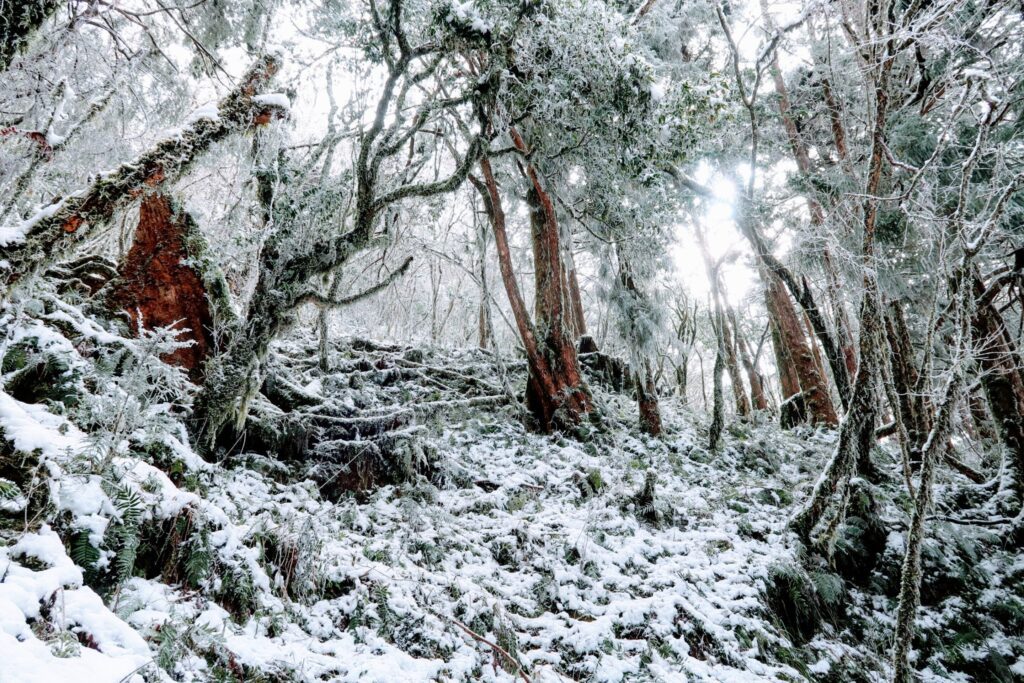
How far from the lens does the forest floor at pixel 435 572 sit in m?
2.30

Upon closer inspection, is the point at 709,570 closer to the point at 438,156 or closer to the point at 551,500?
the point at 551,500

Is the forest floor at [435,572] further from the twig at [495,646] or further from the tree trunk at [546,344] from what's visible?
the tree trunk at [546,344]

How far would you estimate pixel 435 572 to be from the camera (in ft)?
12.4

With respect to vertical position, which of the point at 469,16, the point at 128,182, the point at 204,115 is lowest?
the point at 128,182

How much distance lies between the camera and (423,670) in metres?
2.84

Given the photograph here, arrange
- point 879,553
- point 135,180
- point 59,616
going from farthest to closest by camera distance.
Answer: point 879,553 < point 135,180 < point 59,616

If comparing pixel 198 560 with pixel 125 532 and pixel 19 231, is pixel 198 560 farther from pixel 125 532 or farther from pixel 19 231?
pixel 19 231

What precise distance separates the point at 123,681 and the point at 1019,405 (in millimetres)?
7438

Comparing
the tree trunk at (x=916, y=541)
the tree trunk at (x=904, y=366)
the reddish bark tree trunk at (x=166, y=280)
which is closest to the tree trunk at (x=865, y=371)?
the tree trunk at (x=904, y=366)

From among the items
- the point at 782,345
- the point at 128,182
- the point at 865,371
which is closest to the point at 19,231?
the point at 128,182

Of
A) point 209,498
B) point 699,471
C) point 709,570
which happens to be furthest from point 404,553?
point 699,471

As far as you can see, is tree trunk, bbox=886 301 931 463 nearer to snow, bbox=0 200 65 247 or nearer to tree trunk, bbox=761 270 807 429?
tree trunk, bbox=761 270 807 429

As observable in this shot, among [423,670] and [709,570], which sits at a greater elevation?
[709,570]

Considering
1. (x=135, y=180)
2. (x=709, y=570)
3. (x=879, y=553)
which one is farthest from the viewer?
(x=879, y=553)
